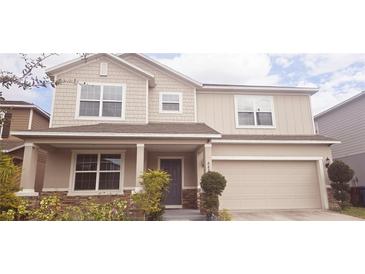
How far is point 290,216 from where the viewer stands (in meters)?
8.54

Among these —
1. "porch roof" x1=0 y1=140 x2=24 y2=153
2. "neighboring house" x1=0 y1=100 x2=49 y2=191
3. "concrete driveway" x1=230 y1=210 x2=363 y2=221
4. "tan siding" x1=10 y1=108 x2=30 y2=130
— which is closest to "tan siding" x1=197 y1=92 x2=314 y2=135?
"concrete driveway" x1=230 y1=210 x2=363 y2=221

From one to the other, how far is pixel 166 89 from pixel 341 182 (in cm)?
817

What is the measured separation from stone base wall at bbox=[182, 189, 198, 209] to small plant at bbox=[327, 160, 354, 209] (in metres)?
5.47

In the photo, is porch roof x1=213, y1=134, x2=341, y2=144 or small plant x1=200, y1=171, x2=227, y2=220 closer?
small plant x1=200, y1=171, x2=227, y2=220

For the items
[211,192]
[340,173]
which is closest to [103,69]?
[211,192]

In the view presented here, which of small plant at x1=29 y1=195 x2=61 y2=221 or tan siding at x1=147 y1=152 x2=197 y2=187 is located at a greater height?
tan siding at x1=147 y1=152 x2=197 y2=187

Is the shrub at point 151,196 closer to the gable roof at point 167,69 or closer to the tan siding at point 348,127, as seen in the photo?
the gable roof at point 167,69

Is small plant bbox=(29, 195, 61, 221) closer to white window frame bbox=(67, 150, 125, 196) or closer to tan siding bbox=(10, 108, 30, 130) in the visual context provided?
white window frame bbox=(67, 150, 125, 196)

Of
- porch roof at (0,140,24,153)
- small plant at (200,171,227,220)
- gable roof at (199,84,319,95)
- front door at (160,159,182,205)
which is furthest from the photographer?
gable roof at (199,84,319,95)

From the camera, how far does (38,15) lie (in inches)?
235

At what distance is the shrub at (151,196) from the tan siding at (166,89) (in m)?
3.99

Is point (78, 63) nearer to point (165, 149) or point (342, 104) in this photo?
point (165, 149)

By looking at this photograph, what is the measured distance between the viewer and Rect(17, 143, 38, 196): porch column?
7.87m
